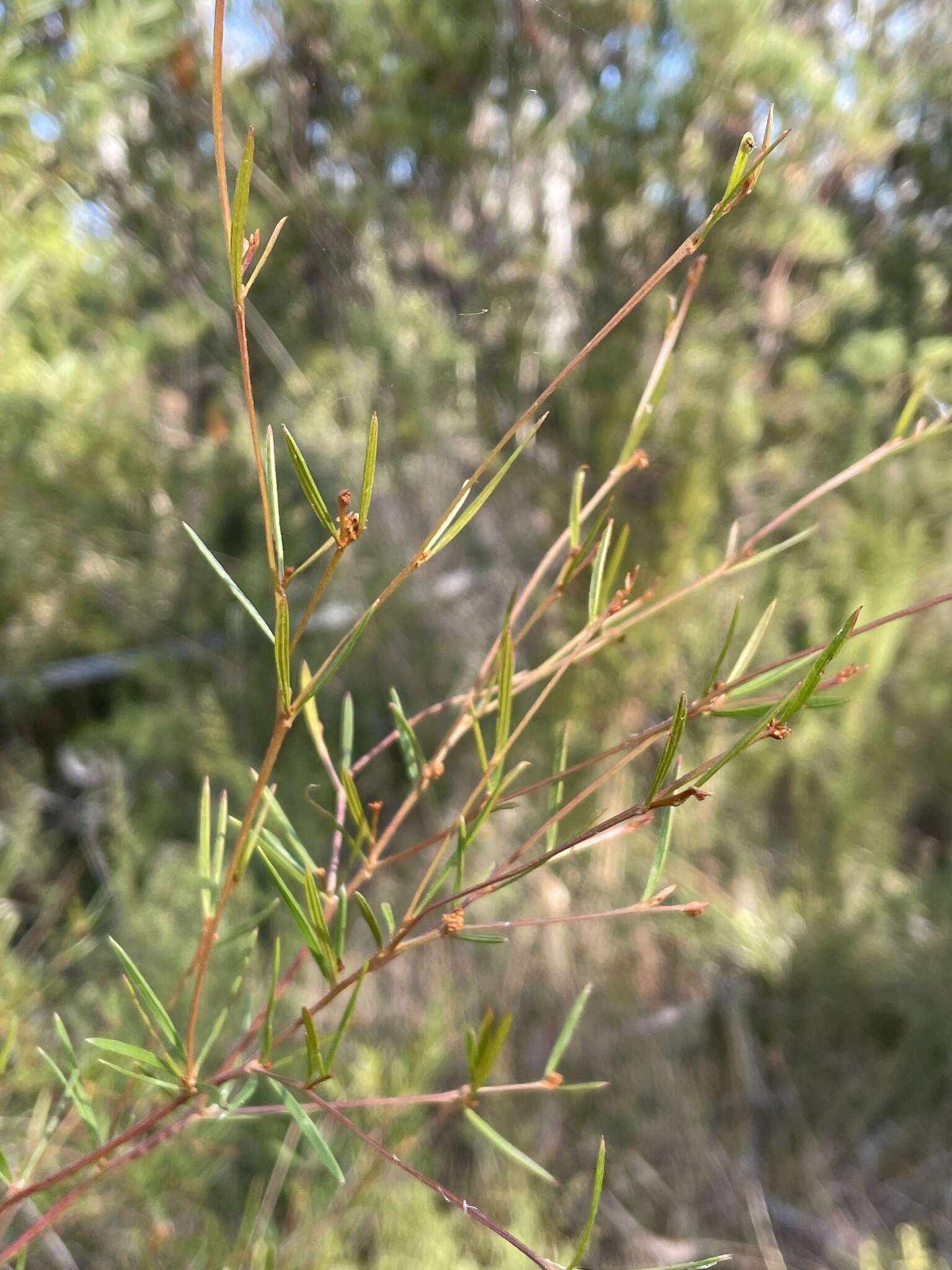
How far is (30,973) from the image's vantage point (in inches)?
17.1

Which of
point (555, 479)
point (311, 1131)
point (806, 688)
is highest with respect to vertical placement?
point (555, 479)

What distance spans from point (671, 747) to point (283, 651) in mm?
69

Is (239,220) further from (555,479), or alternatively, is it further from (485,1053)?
(555,479)

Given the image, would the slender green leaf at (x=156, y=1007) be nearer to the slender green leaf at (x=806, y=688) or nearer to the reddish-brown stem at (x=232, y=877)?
the reddish-brown stem at (x=232, y=877)

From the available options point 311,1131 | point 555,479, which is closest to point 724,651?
point 311,1131

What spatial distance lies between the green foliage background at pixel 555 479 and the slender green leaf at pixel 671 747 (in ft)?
1.55

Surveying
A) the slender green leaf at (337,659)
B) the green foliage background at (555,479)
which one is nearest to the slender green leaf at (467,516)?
the slender green leaf at (337,659)

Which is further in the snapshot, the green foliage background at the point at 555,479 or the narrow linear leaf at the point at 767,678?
the green foliage background at the point at 555,479

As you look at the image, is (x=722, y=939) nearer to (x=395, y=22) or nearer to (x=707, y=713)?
(x=707, y=713)

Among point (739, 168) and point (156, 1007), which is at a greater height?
point (739, 168)

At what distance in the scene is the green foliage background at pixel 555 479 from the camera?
67cm

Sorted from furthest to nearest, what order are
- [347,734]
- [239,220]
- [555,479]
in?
[555,479]
[347,734]
[239,220]

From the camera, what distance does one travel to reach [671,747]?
14 cm

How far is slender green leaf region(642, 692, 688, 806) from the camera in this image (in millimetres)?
134
